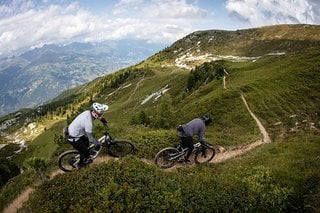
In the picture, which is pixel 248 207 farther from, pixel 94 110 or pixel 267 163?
pixel 94 110

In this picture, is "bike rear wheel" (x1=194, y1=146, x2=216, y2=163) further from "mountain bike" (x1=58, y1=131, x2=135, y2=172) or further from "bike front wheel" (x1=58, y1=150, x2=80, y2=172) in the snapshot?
"bike front wheel" (x1=58, y1=150, x2=80, y2=172)

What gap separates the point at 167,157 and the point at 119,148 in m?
3.87

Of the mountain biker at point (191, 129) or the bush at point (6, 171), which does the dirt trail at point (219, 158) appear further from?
the bush at point (6, 171)

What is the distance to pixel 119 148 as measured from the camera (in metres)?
26.9

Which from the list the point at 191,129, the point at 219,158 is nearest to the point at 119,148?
the point at 191,129

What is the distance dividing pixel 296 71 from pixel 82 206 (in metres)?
54.0

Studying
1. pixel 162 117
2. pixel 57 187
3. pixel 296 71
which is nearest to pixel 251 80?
pixel 296 71

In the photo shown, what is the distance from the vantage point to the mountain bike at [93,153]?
24708 millimetres

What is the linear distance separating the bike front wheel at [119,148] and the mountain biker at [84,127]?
2409 mm

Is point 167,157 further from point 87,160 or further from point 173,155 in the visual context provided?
point 87,160

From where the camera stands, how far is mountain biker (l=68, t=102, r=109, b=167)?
2245cm

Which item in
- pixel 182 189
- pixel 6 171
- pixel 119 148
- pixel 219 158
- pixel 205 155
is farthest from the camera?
pixel 6 171

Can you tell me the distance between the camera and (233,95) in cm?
6028

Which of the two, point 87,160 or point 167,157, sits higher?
point 87,160
